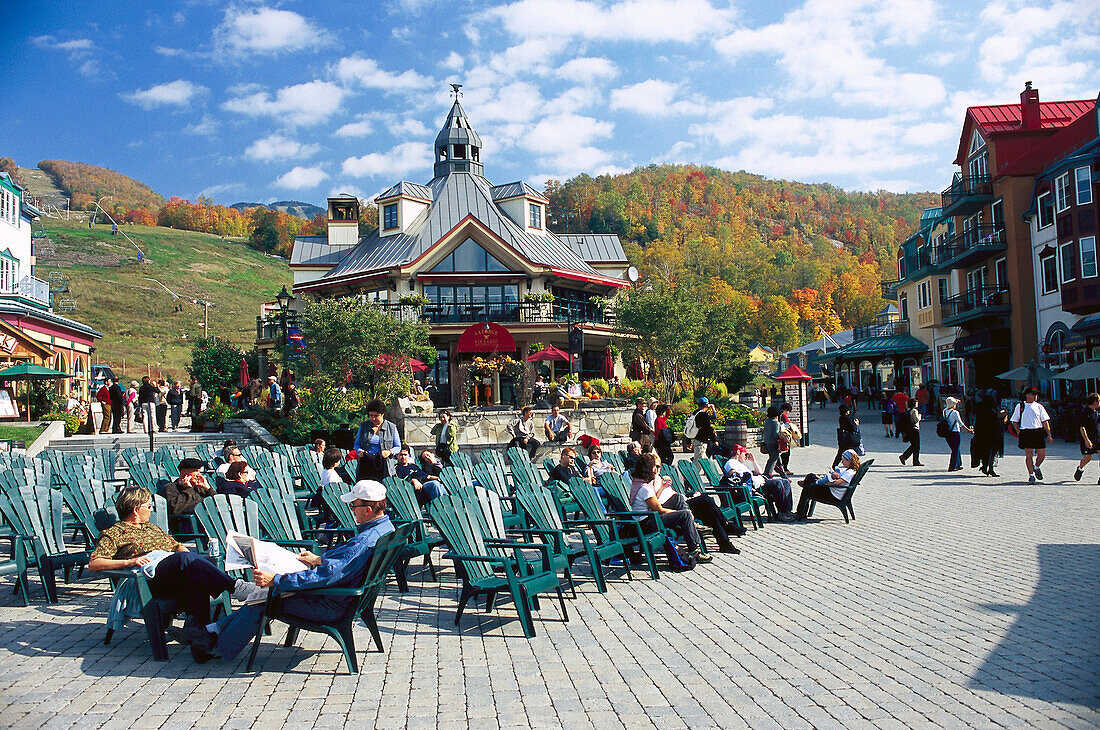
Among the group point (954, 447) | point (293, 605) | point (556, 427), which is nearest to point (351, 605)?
point (293, 605)

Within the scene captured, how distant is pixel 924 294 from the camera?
45.8 metres

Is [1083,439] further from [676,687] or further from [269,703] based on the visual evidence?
[269,703]

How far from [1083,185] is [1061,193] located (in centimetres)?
185

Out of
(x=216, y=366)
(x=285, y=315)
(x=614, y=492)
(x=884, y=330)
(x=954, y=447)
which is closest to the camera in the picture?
(x=614, y=492)

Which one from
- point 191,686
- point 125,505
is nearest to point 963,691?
point 191,686

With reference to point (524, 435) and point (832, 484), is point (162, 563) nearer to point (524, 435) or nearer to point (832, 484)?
point (832, 484)

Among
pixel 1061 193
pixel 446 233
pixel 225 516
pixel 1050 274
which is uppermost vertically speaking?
pixel 446 233

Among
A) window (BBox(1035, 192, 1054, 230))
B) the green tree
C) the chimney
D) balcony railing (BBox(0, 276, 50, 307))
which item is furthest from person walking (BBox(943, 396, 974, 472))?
balcony railing (BBox(0, 276, 50, 307))

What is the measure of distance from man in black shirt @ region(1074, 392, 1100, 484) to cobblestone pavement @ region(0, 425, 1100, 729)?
282 inches

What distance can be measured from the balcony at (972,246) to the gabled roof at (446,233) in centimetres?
1707

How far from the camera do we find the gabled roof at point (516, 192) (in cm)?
4262

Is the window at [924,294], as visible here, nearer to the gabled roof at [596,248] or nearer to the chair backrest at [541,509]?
the gabled roof at [596,248]

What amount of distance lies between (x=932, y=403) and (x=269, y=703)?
39.7 metres

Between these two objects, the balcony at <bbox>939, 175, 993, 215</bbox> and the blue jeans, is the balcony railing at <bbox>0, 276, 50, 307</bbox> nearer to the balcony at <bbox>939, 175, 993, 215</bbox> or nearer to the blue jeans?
the blue jeans
